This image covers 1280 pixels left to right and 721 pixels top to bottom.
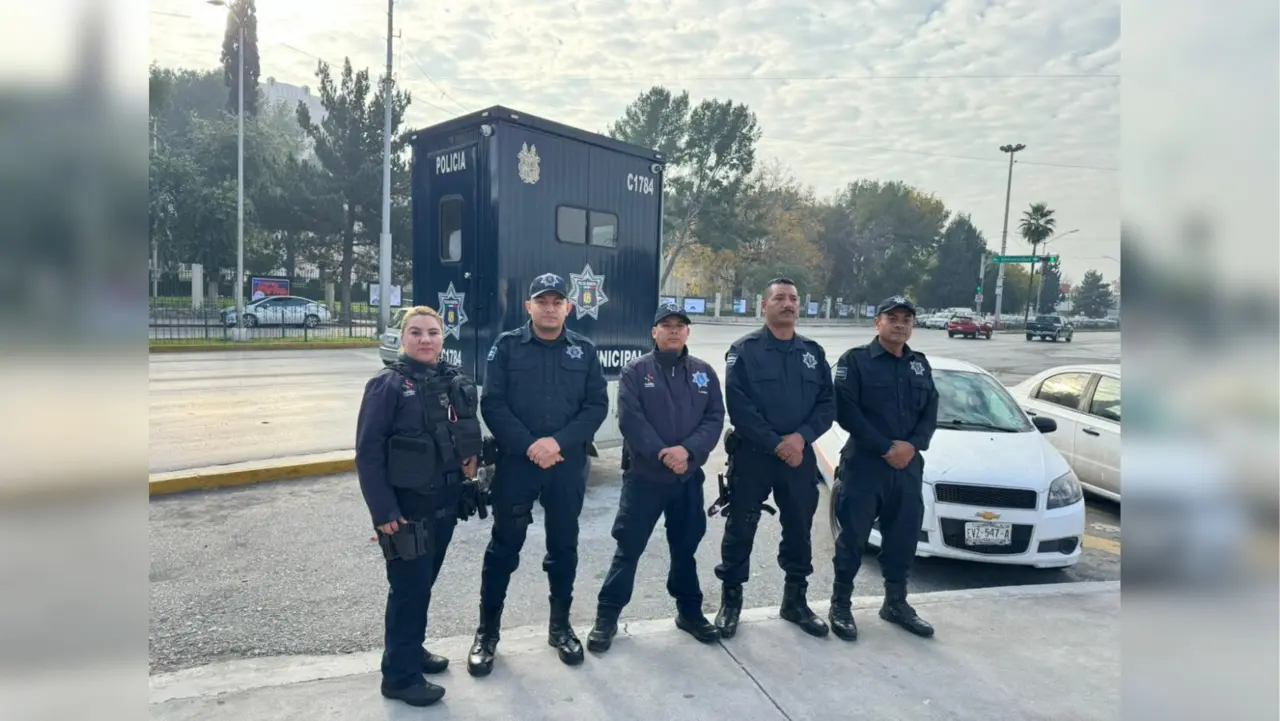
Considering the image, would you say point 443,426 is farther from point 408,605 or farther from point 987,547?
point 987,547

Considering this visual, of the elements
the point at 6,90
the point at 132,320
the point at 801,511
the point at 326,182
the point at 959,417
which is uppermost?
the point at 326,182

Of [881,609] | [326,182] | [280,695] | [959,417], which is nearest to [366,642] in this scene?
[280,695]

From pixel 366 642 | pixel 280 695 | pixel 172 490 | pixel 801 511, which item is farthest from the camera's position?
pixel 172 490

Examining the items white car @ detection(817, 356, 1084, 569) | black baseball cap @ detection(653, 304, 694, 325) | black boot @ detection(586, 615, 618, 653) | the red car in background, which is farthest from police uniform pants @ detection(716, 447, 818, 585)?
the red car in background

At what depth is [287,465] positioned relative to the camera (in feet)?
20.7

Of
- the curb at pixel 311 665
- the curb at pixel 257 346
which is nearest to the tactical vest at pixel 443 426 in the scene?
the curb at pixel 311 665

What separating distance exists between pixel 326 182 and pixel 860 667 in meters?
30.3

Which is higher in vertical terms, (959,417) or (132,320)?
(132,320)

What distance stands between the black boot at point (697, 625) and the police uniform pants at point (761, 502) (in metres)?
0.26

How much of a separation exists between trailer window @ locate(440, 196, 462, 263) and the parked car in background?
20923 mm

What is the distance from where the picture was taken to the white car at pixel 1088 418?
6.09 metres

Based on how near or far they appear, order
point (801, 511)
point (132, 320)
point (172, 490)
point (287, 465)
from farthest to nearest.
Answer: point (287, 465), point (172, 490), point (801, 511), point (132, 320)

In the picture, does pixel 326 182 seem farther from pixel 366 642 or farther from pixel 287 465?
pixel 366 642

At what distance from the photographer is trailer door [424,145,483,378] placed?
5.87 meters
